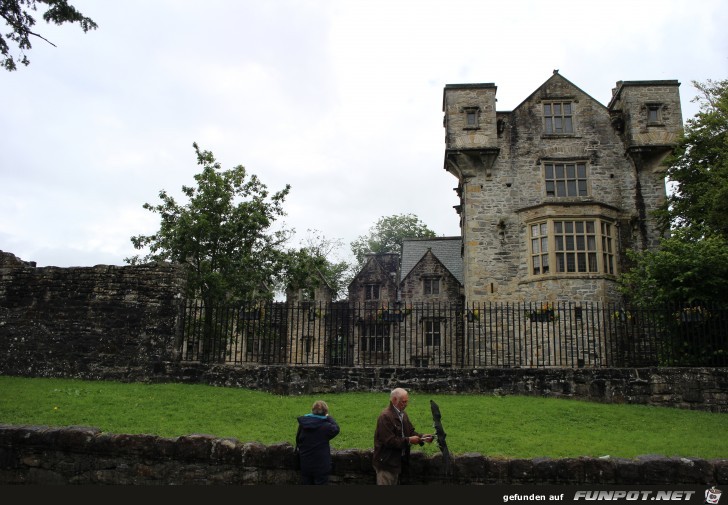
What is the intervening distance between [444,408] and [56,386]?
8.93 metres

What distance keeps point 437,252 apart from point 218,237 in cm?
1883

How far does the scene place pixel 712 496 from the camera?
6.29 m

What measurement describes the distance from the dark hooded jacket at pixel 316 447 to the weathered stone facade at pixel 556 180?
60.9ft

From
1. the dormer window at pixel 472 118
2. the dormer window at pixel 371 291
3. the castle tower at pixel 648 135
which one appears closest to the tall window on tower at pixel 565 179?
the castle tower at pixel 648 135

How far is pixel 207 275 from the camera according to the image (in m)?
20.9

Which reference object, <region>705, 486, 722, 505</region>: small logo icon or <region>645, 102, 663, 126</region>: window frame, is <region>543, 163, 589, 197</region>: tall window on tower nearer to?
<region>645, 102, 663, 126</region>: window frame

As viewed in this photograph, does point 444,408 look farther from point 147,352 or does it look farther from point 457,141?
point 457,141

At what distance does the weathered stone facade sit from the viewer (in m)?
23.8

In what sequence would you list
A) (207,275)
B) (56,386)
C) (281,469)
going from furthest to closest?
(207,275) < (56,386) < (281,469)

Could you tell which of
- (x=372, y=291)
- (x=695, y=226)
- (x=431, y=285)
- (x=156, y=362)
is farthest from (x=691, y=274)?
(x=372, y=291)

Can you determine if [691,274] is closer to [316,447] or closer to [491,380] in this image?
[491,380]

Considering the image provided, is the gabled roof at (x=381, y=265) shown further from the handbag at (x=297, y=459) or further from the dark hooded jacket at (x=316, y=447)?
the dark hooded jacket at (x=316, y=447)

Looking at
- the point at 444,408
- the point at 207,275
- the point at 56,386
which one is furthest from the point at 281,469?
the point at 207,275

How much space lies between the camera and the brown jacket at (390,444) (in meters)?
6.28
